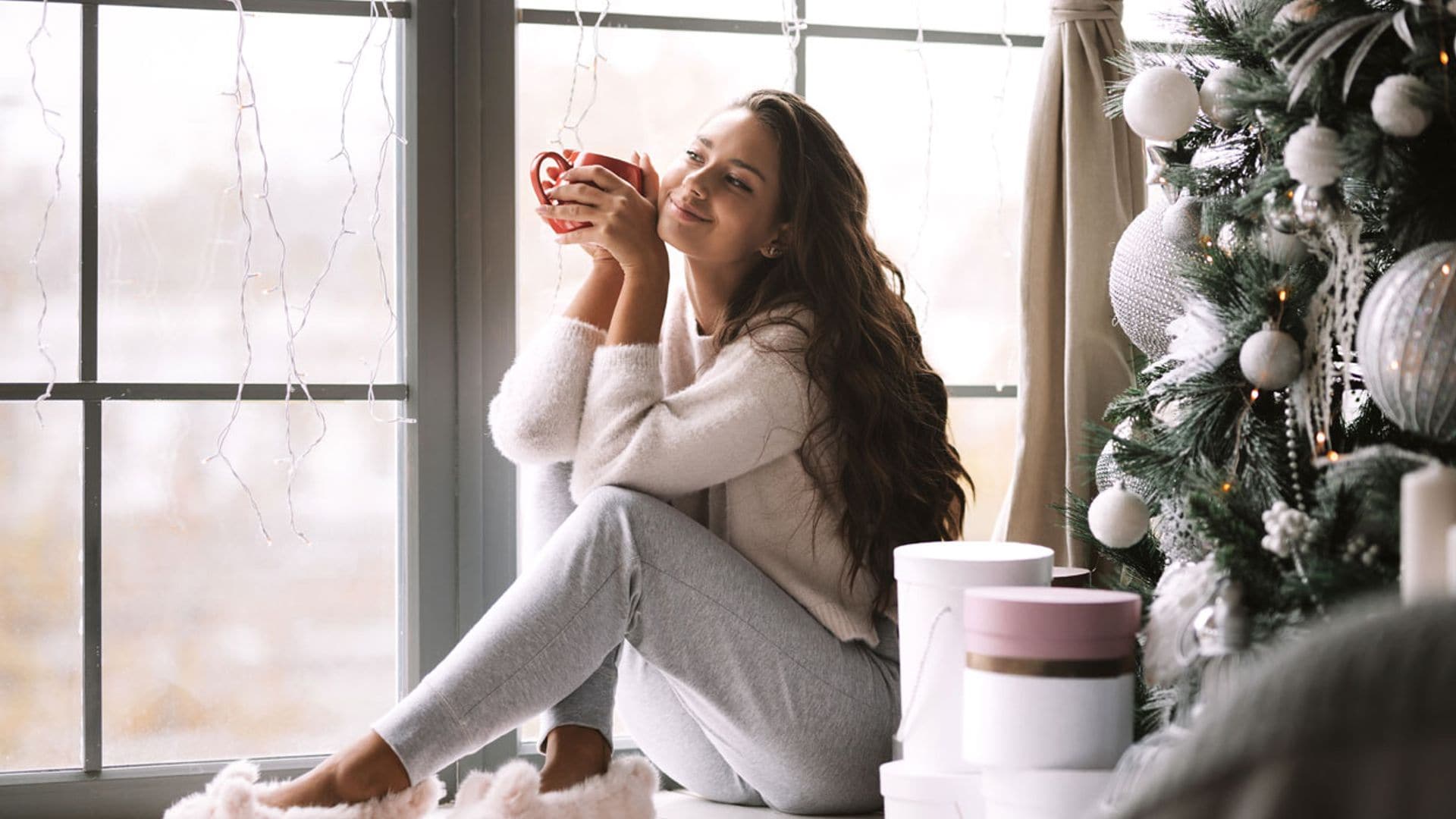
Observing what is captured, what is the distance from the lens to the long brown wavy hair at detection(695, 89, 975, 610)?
64.7 inches

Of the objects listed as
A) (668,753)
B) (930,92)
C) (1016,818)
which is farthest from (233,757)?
(930,92)

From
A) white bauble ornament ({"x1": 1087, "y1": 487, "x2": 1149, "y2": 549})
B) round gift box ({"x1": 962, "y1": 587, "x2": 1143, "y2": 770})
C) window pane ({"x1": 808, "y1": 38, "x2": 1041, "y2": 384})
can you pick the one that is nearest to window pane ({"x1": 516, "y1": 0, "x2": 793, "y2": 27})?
window pane ({"x1": 808, "y1": 38, "x2": 1041, "y2": 384})

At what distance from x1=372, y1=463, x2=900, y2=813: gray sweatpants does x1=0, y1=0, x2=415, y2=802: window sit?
1.53 feet

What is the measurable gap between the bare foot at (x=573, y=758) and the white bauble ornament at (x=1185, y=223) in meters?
0.88

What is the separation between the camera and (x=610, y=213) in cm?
171

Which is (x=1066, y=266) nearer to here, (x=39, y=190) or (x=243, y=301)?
(x=243, y=301)

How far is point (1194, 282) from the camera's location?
4.48ft

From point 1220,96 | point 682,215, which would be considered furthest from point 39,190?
point 1220,96

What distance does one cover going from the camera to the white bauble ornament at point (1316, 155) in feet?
3.84

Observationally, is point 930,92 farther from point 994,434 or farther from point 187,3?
point 187,3

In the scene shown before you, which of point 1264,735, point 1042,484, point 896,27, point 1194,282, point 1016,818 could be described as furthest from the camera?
point 896,27

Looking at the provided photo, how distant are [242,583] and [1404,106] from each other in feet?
5.11

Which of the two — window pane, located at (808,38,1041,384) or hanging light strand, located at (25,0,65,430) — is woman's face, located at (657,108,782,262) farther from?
hanging light strand, located at (25,0,65,430)

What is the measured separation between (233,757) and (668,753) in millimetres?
635
